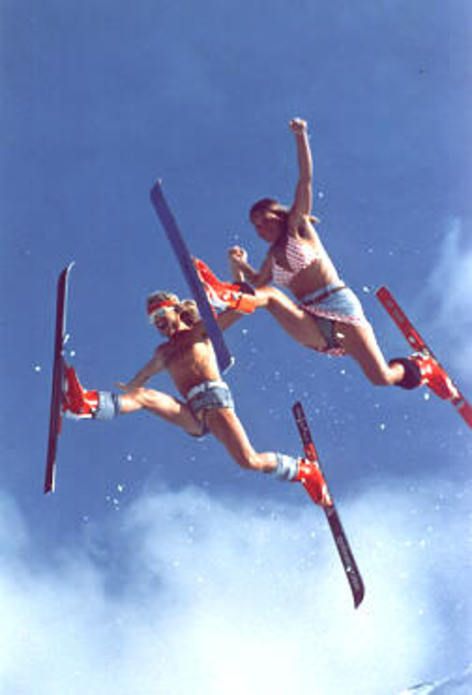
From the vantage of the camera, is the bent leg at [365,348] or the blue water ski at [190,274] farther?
the bent leg at [365,348]

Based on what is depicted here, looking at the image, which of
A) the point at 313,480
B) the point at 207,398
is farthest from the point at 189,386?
the point at 313,480

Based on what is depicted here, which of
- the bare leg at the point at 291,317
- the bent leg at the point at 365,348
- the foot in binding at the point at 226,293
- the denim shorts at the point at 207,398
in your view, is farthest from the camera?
the denim shorts at the point at 207,398

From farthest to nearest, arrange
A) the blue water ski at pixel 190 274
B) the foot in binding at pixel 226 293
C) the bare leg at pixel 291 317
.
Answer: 1. the bare leg at pixel 291 317
2. the foot in binding at pixel 226 293
3. the blue water ski at pixel 190 274

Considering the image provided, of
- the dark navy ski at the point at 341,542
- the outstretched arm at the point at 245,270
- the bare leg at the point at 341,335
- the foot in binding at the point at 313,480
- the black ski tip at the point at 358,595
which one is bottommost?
the black ski tip at the point at 358,595

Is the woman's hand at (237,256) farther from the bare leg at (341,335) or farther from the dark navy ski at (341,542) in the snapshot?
the dark navy ski at (341,542)

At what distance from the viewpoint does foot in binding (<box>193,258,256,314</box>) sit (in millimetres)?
7148

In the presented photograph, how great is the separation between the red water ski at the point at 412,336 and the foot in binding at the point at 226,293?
9.90 feet

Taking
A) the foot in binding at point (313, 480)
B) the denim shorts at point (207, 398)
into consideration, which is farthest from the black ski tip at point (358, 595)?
the denim shorts at point (207, 398)

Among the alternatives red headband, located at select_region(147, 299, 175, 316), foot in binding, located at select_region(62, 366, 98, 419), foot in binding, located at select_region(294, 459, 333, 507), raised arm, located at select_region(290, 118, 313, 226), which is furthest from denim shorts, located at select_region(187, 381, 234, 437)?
raised arm, located at select_region(290, 118, 313, 226)

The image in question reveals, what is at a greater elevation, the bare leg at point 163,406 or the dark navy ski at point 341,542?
the bare leg at point 163,406

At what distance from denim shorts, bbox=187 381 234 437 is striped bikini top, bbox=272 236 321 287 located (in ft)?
4.10

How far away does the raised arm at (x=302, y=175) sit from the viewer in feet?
Result: 23.1

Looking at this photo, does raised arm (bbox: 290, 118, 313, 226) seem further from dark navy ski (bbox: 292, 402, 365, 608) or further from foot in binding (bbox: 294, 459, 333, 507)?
dark navy ski (bbox: 292, 402, 365, 608)

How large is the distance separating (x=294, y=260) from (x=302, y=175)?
0.80 meters
